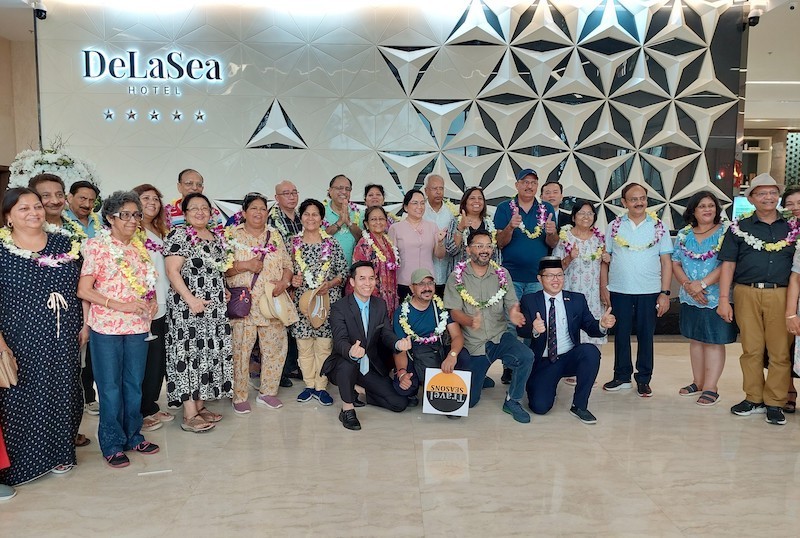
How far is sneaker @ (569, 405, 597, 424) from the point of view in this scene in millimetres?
4035

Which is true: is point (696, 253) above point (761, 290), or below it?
above

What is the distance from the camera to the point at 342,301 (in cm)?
415

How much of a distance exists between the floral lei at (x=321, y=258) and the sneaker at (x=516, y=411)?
1637 mm

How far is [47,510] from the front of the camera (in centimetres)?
281

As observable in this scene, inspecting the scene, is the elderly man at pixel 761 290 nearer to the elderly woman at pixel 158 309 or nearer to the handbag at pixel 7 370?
the elderly woman at pixel 158 309

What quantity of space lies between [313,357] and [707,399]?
304 cm

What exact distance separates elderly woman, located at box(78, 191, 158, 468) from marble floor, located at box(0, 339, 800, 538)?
1.04 feet

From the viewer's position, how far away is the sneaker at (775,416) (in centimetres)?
402

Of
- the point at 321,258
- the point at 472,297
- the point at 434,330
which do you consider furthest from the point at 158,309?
the point at 472,297

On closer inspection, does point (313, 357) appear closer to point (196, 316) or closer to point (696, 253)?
point (196, 316)

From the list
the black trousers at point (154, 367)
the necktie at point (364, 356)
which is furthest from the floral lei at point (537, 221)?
the black trousers at point (154, 367)

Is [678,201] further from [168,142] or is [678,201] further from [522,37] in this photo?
[168,142]

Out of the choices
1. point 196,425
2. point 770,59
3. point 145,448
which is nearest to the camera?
point 145,448

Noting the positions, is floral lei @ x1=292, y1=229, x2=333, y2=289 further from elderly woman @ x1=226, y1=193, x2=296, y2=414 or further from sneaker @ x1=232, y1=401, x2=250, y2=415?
sneaker @ x1=232, y1=401, x2=250, y2=415
